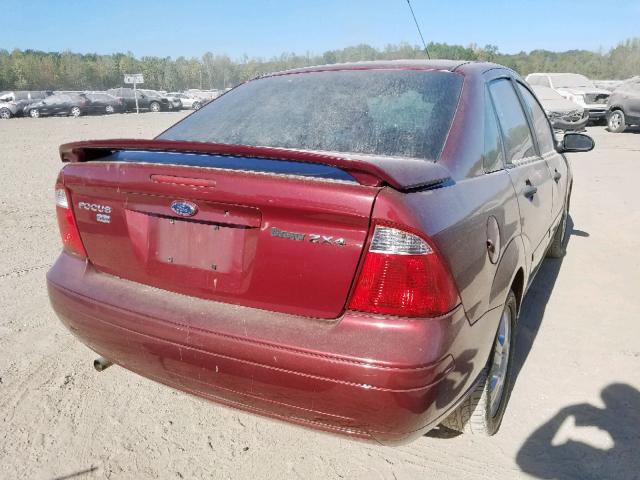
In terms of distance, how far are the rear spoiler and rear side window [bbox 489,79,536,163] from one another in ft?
3.01

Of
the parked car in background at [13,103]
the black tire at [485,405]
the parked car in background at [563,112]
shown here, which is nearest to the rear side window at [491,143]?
the black tire at [485,405]

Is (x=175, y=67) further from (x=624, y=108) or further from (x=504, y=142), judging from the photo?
(x=504, y=142)

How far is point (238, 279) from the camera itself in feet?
5.79

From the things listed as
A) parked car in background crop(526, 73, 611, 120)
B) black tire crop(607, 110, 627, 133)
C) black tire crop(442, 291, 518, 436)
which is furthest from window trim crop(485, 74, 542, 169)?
parked car in background crop(526, 73, 611, 120)

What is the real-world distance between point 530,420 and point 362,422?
130 cm

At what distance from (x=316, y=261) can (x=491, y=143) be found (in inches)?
45.8

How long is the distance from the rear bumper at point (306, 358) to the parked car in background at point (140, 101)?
3711 cm

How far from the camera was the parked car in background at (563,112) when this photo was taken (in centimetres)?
1612

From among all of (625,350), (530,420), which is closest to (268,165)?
(530,420)

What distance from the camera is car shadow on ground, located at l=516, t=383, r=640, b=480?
2.21 m

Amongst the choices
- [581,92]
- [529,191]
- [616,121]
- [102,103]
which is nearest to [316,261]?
[529,191]

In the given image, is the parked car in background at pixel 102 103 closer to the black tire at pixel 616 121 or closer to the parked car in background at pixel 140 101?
the parked car in background at pixel 140 101

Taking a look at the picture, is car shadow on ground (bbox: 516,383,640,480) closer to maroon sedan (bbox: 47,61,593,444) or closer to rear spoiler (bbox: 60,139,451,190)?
maroon sedan (bbox: 47,61,593,444)

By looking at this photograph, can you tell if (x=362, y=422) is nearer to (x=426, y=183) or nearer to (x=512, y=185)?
(x=426, y=183)
